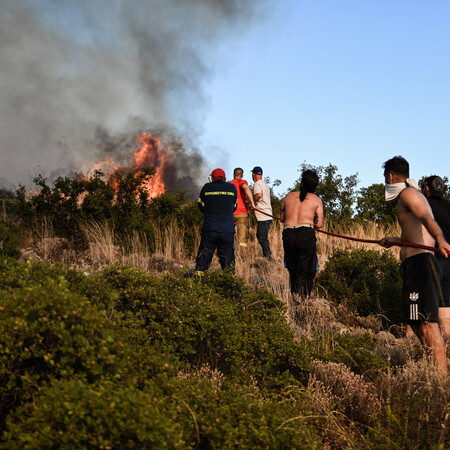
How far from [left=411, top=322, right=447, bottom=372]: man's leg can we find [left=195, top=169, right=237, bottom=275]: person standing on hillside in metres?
3.83

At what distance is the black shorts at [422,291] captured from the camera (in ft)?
13.5

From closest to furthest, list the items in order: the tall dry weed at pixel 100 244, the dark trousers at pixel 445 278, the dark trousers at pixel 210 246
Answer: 1. the dark trousers at pixel 445 278
2. the dark trousers at pixel 210 246
3. the tall dry weed at pixel 100 244

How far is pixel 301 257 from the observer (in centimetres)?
646

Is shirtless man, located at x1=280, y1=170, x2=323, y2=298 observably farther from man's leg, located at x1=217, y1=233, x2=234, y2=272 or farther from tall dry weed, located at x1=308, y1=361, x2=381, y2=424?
tall dry weed, located at x1=308, y1=361, x2=381, y2=424

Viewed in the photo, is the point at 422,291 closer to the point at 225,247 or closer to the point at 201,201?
the point at 225,247

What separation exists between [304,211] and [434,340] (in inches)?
107

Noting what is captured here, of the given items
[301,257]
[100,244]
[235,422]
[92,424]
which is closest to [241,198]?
[100,244]

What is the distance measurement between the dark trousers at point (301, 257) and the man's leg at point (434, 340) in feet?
7.65

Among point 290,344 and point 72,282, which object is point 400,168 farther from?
point 72,282

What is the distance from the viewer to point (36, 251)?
9.84 m

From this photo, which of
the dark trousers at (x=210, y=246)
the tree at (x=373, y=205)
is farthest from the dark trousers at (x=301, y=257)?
the tree at (x=373, y=205)

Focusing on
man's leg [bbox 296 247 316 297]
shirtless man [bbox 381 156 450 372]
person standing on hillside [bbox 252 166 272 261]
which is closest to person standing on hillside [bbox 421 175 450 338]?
shirtless man [bbox 381 156 450 372]

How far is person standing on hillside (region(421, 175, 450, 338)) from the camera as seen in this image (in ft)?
15.7

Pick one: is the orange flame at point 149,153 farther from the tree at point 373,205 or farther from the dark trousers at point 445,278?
the dark trousers at point 445,278
